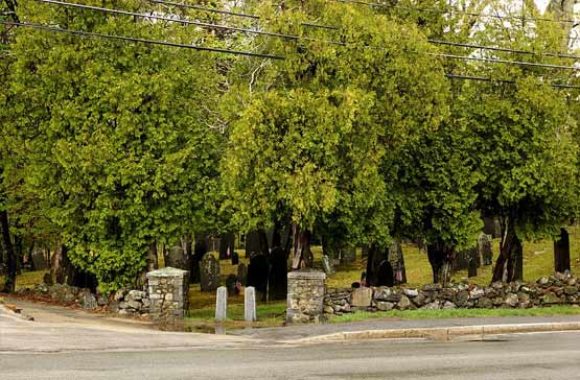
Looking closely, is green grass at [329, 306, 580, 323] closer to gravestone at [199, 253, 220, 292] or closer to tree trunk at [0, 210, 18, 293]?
gravestone at [199, 253, 220, 292]

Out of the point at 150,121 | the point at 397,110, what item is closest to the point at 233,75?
the point at 150,121

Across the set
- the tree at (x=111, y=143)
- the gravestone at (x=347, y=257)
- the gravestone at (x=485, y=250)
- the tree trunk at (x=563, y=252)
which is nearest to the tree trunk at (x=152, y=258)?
the tree at (x=111, y=143)

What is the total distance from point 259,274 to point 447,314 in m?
9.99

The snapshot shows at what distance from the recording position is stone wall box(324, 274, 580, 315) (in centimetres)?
2161

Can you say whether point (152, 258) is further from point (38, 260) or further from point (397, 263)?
point (38, 260)

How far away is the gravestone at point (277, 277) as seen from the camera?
1139 inches

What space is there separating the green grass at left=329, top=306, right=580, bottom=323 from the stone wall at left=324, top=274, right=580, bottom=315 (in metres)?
0.50

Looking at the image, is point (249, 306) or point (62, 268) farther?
point (62, 268)

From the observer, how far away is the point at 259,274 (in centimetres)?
2931

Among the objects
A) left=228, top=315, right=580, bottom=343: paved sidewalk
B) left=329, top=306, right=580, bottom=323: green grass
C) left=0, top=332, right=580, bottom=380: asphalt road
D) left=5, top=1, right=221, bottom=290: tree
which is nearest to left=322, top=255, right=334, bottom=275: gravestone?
left=5, top=1, right=221, bottom=290: tree

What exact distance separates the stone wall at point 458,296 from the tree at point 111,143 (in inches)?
195

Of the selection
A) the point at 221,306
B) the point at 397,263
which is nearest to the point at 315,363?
the point at 221,306

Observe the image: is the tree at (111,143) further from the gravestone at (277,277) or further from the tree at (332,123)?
the gravestone at (277,277)

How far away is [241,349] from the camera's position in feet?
48.6
